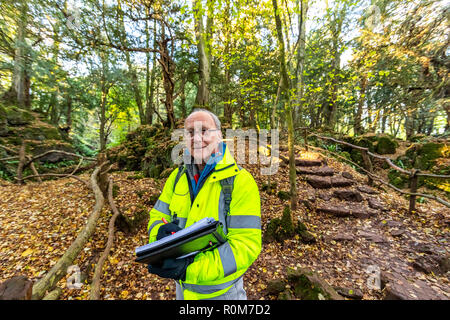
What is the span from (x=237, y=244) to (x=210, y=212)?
0.36 meters

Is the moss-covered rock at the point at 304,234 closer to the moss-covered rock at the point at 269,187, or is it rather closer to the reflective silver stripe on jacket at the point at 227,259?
the moss-covered rock at the point at 269,187

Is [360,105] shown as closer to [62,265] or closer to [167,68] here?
[167,68]

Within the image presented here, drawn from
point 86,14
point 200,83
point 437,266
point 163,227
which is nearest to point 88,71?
point 86,14

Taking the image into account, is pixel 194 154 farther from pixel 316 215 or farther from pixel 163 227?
pixel 316 215

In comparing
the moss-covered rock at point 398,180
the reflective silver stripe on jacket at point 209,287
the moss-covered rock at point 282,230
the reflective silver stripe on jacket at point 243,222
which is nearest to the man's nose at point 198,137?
the reflective silver stripe on jacket at point 243,222

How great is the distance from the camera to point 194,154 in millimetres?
1826

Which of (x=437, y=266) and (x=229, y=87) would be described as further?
(x=229, y=87)

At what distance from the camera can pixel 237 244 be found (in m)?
1.43

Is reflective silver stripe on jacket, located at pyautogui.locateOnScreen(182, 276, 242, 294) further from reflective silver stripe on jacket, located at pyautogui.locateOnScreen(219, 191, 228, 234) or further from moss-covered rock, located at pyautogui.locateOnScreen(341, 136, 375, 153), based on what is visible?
moss-covered rock, located at pyautogui.locateOnScreen(341, 136, 375, 153)

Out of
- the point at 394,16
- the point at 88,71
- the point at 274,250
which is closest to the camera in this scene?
the point at 274,250

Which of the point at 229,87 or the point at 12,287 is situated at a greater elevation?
the point at 229,87

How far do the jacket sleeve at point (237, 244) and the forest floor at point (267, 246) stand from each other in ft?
7.39

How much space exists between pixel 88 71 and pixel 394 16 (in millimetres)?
16865

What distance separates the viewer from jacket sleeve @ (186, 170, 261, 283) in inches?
53.8
